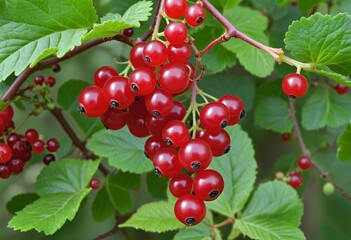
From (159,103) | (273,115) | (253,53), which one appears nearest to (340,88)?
(273,115)

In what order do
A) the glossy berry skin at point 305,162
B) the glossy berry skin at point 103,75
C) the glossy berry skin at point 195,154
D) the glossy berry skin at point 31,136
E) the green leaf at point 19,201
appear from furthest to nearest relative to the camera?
the glossy berry skin at point 305,162, the green leaf at point 19,201, the glossy berry skin at point 31,136, the glossy berry skin at point 103,75, the glossy berry skin at point 195,154

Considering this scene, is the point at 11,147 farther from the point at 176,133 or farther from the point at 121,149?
the point at 176,133

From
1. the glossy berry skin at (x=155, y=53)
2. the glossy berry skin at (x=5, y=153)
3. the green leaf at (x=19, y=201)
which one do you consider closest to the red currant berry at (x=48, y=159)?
the green leaf at (x=19, y=201)

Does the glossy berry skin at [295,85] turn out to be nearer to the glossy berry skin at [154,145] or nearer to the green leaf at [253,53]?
the glossy berry skin at [154,145]

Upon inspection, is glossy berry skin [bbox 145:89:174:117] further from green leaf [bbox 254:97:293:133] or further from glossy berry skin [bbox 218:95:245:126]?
green leaf [bbox 254:97:293:133]

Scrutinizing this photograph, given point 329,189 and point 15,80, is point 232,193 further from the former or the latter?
point 15,80

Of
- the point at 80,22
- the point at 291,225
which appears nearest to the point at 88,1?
the point at 80,22

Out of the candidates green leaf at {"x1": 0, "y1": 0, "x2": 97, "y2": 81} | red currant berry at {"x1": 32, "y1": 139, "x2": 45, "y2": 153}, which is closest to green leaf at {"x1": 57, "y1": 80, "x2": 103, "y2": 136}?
red currant berry at {"x1": 32, "y1": 139, "x2": 45, "y2": 153}
